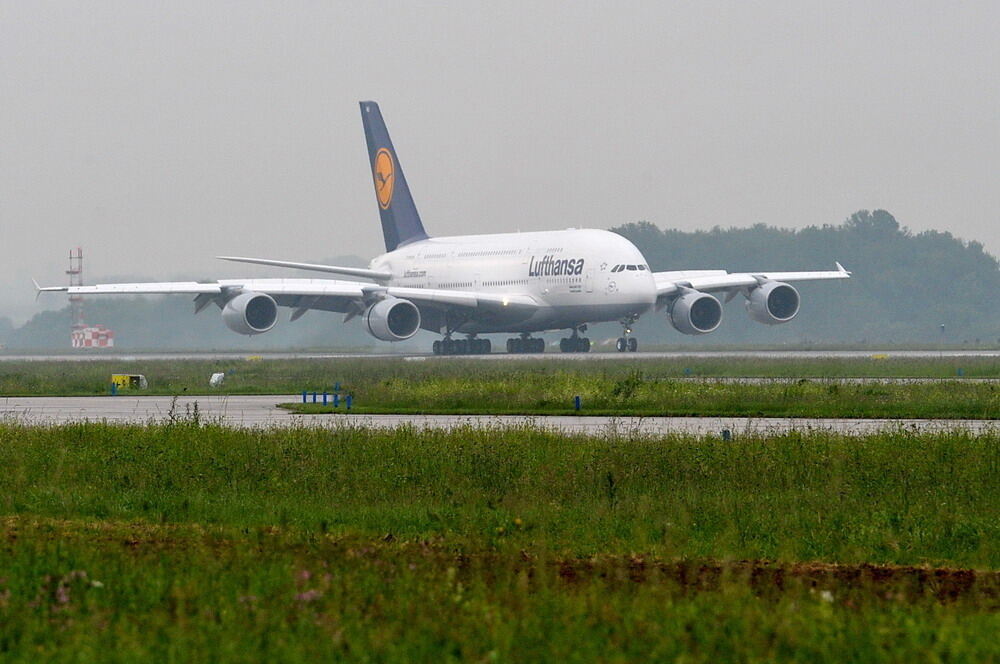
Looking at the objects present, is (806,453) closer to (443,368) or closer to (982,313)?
(443,368)

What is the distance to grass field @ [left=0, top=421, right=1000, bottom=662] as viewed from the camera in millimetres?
7797

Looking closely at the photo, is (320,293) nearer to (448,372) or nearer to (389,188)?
(389,188)

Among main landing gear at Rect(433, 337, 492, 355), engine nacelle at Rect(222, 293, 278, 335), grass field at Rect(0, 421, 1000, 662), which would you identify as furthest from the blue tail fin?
grass field at Rect(0, 421, 1000, 662)

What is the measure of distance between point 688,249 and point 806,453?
99.0m

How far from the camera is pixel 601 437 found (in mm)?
21844

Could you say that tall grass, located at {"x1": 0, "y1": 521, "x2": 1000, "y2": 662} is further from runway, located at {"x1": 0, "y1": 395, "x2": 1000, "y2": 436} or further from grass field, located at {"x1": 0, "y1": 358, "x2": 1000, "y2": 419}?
grass field, located at {"x1": 0, "y1": 358, "x2": 1000, "y2": 419}

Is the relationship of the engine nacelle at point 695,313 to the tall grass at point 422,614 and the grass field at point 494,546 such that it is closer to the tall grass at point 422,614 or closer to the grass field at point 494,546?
the grass field at point 494,546

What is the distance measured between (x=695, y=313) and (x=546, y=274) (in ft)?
21.7

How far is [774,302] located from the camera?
62.5m

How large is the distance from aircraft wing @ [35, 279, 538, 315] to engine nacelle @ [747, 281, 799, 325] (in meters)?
9.82

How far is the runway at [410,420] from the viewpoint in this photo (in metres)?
23.7

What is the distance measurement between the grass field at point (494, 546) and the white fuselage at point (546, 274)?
35.1m

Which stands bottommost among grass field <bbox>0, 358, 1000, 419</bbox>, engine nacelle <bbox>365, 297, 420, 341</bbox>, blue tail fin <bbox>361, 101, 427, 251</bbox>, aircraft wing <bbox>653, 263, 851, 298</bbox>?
grass field <bbox>0, 358, 1000, 419</bbox>

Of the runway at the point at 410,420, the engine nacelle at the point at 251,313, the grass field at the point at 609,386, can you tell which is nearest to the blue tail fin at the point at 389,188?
the engine nacelle at the point at 251,313
